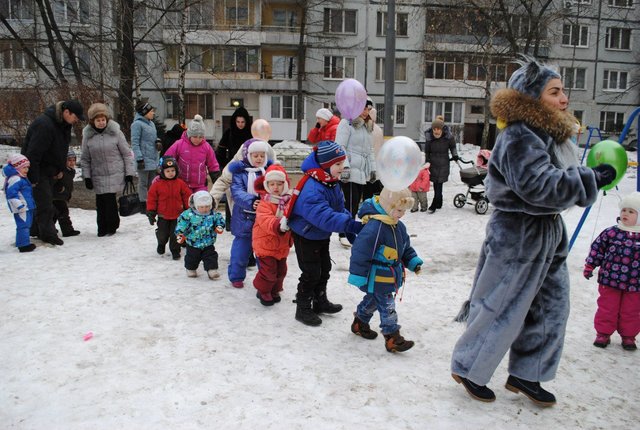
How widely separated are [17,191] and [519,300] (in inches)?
264

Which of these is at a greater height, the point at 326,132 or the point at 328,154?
the point at 326,132

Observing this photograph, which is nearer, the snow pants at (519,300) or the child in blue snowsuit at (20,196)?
the snow pants at (519,300)

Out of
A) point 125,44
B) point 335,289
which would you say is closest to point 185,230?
point 335,289

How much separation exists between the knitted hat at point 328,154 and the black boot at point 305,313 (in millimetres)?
1303

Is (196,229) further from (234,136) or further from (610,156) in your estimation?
(610,156)

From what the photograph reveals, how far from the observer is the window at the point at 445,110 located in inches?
1549

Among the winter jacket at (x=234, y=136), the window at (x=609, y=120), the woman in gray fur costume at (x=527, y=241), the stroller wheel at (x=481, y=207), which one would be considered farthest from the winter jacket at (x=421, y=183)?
the window at (x=609, y=120)

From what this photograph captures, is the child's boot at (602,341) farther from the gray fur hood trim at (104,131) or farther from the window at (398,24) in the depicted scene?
the window at (398,24)

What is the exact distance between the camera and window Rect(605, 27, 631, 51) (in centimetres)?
4169

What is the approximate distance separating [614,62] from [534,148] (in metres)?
45.3

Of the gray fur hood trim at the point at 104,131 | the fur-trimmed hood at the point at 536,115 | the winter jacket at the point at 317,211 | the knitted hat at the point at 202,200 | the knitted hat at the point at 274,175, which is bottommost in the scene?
the knitted hat at the point at 202,200

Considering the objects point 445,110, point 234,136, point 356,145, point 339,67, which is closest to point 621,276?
point 356,145

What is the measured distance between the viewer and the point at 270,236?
17.7 feet

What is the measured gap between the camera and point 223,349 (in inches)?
176
